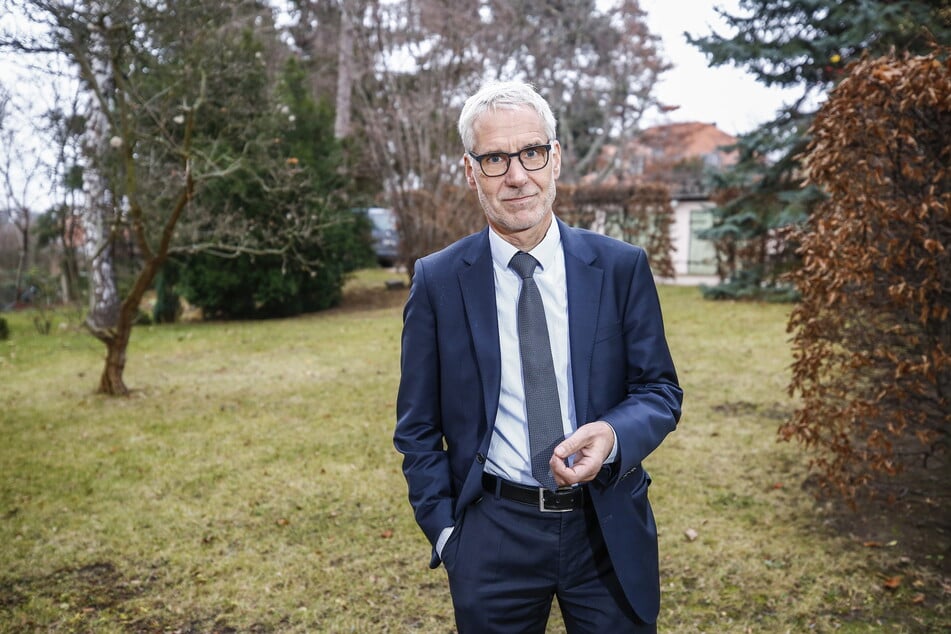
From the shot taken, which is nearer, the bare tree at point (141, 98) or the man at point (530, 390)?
the man at point (530, 390)

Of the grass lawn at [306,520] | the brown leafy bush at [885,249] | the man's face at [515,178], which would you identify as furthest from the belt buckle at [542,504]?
the brown leafy bush at [885,249]

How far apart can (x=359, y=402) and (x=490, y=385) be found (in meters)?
6.67

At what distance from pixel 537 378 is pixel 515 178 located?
53 centimetres

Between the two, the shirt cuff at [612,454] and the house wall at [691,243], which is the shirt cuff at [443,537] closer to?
the shirt cuff at [612,454]

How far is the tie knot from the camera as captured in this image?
2.15 meters

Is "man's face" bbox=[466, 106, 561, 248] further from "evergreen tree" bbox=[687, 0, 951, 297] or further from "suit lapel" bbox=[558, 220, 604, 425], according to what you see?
"evergreen tree" bbox=[687, 0, 951, 297]

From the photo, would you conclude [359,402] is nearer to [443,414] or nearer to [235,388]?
[235,388]

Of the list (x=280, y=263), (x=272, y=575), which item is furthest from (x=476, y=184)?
(x=280, y=263)

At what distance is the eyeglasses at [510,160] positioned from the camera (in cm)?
209

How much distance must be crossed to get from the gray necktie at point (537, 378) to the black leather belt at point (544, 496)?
3cm

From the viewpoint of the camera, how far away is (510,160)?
2086 millimetres

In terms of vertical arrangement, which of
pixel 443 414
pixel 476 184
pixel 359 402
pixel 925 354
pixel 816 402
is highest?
pixel 476 184

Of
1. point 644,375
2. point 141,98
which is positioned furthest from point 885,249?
point 141,98

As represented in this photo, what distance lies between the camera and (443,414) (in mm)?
2221
